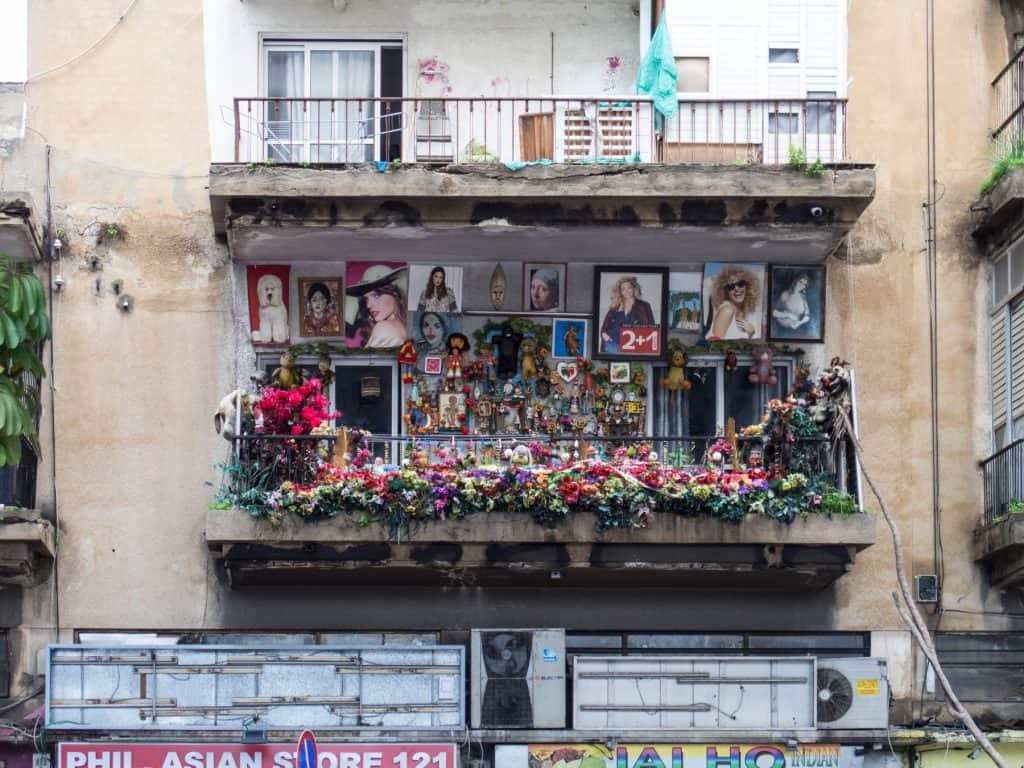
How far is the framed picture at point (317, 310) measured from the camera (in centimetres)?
1919

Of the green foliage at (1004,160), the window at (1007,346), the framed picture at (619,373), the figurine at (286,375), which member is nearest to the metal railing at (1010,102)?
the green foliage at (1004,160)

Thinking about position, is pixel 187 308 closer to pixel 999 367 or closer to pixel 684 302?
pixel 684 302

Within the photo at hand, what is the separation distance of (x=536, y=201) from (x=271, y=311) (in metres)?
2.80

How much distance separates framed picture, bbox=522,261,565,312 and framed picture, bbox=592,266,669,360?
0.35m

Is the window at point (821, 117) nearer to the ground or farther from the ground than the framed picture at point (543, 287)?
farther from the ground

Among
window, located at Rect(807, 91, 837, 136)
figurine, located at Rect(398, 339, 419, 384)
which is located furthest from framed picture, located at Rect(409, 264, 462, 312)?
window, located at Rect(807, 91, 837, 136)

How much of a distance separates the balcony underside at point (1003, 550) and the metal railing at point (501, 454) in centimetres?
135

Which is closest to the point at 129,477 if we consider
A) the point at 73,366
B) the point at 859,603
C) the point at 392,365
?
the point at 73,366

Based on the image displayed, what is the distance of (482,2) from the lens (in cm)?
2008

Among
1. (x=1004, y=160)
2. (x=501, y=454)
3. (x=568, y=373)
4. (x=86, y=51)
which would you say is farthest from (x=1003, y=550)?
(x=86, y=51)

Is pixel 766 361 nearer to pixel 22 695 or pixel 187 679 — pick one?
pixel 187 679

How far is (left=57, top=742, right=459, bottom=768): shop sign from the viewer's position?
1770 centimetres

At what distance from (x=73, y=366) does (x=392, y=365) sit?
119 inches

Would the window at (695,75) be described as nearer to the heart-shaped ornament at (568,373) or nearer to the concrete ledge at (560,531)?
the heart-shaped ornament at (568,373)
